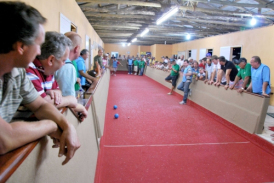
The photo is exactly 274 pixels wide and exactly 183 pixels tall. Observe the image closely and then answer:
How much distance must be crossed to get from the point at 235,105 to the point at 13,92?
17.7 feet

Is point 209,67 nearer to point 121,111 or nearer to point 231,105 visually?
point 231,105

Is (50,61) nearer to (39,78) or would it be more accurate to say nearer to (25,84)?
(39,78)

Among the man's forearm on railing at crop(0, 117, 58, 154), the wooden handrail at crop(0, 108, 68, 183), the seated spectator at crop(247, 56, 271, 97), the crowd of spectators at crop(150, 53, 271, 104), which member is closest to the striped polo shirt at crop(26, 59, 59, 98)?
the man's forearm on railing at crop(0, 117, 58, 154)

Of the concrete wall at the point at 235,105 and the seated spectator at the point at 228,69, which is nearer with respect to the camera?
the concrete wall at the point at 235,105

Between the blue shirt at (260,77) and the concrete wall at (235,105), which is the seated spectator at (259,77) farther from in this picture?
the concrete wall at (235,105)

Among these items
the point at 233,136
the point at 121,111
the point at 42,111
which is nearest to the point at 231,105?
the point at 233,136

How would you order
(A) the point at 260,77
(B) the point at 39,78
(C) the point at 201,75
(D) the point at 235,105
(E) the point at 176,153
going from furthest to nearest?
(C) the point at 201,75, (D) the point at 235,105, (A) the point at 260,77, (E) the point at 176,153, (B) the point at 39,78

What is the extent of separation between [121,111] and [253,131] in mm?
3843

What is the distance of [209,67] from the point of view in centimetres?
775

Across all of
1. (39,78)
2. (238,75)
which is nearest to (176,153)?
(39,78)

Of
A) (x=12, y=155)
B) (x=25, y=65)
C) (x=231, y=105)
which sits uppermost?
(x=25, y=65)

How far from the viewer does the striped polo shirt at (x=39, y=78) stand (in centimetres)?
161

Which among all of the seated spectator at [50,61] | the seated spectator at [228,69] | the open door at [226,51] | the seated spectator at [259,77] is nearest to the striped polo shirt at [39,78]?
the seated spectator at [50,61]

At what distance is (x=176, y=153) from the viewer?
3.86m
